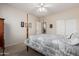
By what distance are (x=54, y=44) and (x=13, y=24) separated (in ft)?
3.01

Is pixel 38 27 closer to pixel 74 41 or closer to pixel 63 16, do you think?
pixel 63 16

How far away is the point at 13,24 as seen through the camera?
216cm

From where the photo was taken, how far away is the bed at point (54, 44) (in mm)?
1977

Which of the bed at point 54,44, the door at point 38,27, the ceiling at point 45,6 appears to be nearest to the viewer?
the bed at point 54,44

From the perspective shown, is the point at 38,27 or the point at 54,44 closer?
the point at 54,44

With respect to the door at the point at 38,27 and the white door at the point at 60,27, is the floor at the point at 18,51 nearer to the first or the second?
the door at the point at 38,27

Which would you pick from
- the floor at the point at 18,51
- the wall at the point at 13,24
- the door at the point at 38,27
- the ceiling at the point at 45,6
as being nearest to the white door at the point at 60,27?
the ceiling at the point at 45,6

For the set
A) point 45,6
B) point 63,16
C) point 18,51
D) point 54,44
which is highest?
point 45,6

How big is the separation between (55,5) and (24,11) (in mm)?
637

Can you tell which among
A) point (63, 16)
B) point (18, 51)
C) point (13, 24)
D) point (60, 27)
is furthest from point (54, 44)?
point (13, 24)

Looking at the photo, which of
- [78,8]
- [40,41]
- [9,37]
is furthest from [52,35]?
[9,37]

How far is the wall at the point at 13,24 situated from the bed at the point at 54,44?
0.65 feet

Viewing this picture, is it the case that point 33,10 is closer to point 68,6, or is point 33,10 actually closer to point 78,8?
point 68,6

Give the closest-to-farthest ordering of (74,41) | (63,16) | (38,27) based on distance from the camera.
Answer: (74,41) < (63,16) < (38,27)
